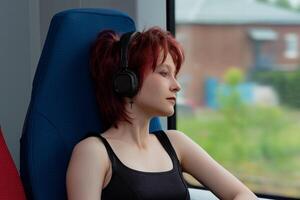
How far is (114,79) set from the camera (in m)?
1.19

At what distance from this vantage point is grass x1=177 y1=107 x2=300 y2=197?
5.82 feet

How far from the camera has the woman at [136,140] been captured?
1.17 meters

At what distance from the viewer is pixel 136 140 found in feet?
4.20

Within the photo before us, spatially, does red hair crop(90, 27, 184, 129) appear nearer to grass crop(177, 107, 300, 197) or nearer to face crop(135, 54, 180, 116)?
face crop(135, 54, 180, 116)

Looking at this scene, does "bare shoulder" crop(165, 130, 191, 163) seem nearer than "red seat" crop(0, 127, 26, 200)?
No

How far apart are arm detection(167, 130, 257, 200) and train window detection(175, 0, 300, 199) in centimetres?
39

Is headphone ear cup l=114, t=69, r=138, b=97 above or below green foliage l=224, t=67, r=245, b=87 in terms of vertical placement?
above

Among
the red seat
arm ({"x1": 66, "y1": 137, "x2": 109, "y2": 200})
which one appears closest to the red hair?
arm ({"x1": 66, "y1": 137, "x2": 109, "y2": 200})

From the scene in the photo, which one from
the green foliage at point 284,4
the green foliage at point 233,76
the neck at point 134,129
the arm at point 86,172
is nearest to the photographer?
the arm at point 86,172

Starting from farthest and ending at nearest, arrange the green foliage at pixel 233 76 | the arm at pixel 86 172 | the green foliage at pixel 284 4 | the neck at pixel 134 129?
the green foliage at pixel 233 76 < the green foliage at pixel 284 4 < the neck at pixel 134 129 < the arm at pixel 86 172

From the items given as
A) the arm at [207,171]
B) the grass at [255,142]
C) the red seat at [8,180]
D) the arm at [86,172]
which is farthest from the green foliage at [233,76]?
the red seat at [8,180]

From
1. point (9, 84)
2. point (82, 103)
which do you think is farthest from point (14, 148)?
point (82, 103)

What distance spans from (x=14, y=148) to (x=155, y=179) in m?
0.84

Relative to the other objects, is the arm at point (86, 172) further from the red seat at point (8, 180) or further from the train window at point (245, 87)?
the train window at point (245, 87)
